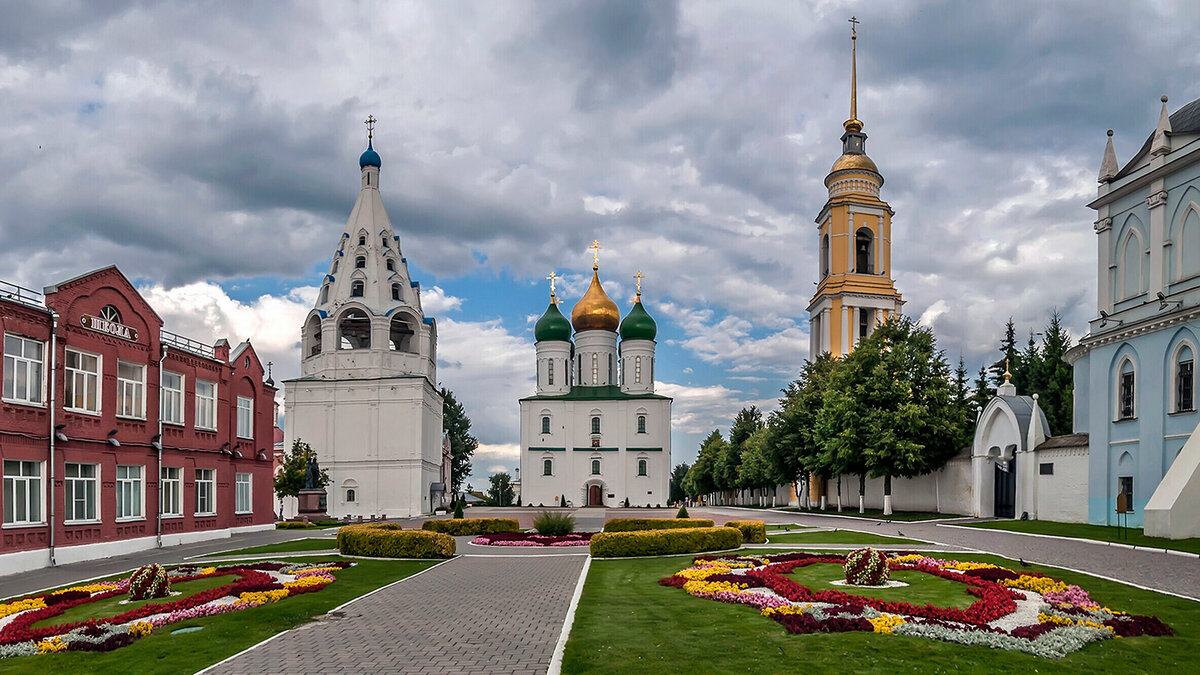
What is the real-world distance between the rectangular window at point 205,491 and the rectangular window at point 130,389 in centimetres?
511

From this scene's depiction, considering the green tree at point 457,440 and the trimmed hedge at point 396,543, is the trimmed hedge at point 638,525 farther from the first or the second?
the green tree at point 457,440

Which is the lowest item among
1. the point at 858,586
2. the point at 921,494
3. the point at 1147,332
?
the point at 921,494

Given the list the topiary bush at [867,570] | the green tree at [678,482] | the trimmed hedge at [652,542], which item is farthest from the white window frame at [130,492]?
the green tree at [678,482]

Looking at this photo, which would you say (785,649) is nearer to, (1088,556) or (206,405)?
(1088,556)

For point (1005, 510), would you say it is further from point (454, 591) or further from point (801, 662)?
point (801, 662)

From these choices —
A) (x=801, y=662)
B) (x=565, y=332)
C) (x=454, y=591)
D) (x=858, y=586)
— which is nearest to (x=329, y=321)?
(x=565, y=332)

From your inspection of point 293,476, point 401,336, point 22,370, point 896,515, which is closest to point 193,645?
point 22,370

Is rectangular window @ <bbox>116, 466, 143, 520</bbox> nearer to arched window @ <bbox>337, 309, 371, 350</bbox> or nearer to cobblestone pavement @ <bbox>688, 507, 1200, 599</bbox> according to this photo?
cobblestone pavement @ <bbox>688, 507, 1200, 599</bbox>

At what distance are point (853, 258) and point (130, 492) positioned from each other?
166 ft

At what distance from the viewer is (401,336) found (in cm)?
6656

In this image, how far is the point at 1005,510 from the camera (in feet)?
128

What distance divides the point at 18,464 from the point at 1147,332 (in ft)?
112

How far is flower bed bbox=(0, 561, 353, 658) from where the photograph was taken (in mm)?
12383

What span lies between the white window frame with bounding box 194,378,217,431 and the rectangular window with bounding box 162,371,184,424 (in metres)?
1.41
